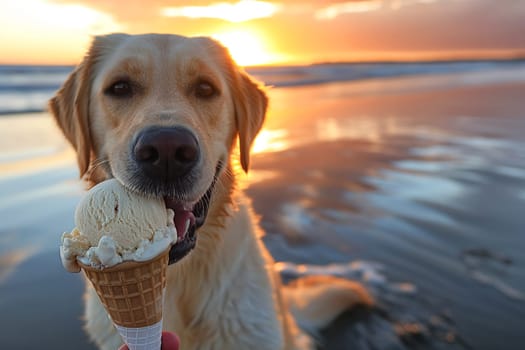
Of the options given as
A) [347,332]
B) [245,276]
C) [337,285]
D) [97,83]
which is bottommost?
[347,332]

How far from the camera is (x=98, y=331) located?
2.32m

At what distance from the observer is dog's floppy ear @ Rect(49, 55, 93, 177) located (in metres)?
2.45

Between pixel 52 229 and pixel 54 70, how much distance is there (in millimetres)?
19192

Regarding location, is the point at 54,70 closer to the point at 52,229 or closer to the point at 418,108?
the point at 418,108

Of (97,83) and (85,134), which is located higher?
(97,83)

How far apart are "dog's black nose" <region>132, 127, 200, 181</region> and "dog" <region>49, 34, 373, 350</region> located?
0.33 feet

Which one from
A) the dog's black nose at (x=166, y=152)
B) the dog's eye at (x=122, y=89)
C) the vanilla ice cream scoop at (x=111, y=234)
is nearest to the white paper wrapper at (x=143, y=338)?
the vanilla ice cream scoop at (x=111, y=234)

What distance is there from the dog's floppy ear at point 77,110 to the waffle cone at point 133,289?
1072 millimetres

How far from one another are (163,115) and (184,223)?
0.50 metres

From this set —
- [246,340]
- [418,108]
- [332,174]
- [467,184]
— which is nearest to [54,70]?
[418,108]

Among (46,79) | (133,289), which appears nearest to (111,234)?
(133,289)

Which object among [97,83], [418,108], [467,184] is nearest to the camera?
[97,83]

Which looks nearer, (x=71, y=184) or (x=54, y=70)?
(x=71, y=184)

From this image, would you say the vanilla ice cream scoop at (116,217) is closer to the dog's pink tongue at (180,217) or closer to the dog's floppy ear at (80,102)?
the dog's pink tongue at (180,217)
